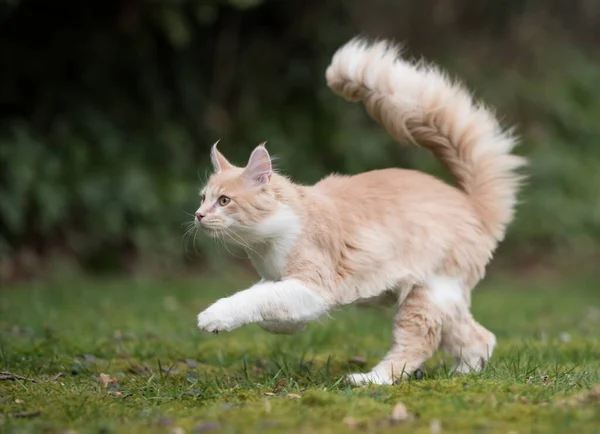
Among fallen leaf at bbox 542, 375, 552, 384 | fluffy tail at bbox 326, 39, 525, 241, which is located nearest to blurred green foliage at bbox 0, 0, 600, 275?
fluffy tail at bbox 326, 39, 525, 241

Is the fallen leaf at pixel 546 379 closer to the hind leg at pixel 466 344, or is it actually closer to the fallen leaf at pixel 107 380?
the hind leg at pixel 466 344

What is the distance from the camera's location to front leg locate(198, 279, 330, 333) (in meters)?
4.25

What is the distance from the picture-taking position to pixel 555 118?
15422mm

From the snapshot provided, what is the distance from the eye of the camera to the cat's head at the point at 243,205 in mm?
4578

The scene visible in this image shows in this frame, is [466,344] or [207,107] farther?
[207,107]

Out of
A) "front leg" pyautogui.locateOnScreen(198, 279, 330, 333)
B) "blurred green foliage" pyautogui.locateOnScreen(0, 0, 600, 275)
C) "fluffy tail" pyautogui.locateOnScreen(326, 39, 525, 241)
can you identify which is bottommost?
"front leg" pyautogui.locateOnScreen(198, 279, 330, 333)

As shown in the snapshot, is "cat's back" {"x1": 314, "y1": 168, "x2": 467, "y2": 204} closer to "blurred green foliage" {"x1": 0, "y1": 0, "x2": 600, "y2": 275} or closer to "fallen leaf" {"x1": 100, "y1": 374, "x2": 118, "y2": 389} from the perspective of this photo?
"fallen leaf" {"x1": 100, "y1": 374, "x2": 118, "y2": 389}

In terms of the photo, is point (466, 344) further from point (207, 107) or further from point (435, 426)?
point (207, 107)

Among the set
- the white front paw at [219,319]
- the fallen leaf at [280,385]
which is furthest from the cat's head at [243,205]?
the fallen leaf at [280,385]

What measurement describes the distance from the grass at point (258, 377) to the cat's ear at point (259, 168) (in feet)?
3.56

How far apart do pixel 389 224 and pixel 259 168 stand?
847 millimetres

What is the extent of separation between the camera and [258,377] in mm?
5094

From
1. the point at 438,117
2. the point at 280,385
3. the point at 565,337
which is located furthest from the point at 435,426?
the point at 565,337

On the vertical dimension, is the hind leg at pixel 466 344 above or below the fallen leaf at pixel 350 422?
above
